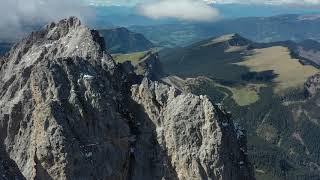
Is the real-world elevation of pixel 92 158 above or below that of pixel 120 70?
below

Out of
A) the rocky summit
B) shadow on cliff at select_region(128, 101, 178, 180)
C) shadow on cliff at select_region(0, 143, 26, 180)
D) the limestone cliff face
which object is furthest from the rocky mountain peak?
shadow on cliff at select_region(0, 143, 26, 180)

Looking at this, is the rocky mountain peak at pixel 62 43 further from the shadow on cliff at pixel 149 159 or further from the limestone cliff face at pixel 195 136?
the shadow on cliff at pixel 149 159

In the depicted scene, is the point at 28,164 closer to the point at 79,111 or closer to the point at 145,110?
the point at 79,111

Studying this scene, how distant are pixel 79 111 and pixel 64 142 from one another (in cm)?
371

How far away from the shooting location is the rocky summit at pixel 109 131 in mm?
52969

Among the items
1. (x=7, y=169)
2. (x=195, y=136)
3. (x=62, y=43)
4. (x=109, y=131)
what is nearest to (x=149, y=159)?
(x=109, y=131)

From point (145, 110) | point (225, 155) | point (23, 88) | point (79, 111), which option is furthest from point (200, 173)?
point (23, 88)

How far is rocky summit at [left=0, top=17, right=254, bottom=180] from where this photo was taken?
52969 mm

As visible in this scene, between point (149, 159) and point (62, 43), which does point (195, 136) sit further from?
point (62, 43)

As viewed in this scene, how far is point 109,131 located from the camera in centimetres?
5650

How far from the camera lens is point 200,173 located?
5591 centimetres

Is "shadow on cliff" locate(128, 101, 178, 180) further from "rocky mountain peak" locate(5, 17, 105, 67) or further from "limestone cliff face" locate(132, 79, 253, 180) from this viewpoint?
"rocky mountain peak" locate(5, 17, 105, 67)

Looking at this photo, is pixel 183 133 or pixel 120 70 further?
pixel 120 70

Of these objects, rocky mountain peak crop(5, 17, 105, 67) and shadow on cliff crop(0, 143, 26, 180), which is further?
rocky mountain peak crop(5, 17, 105, 67)
